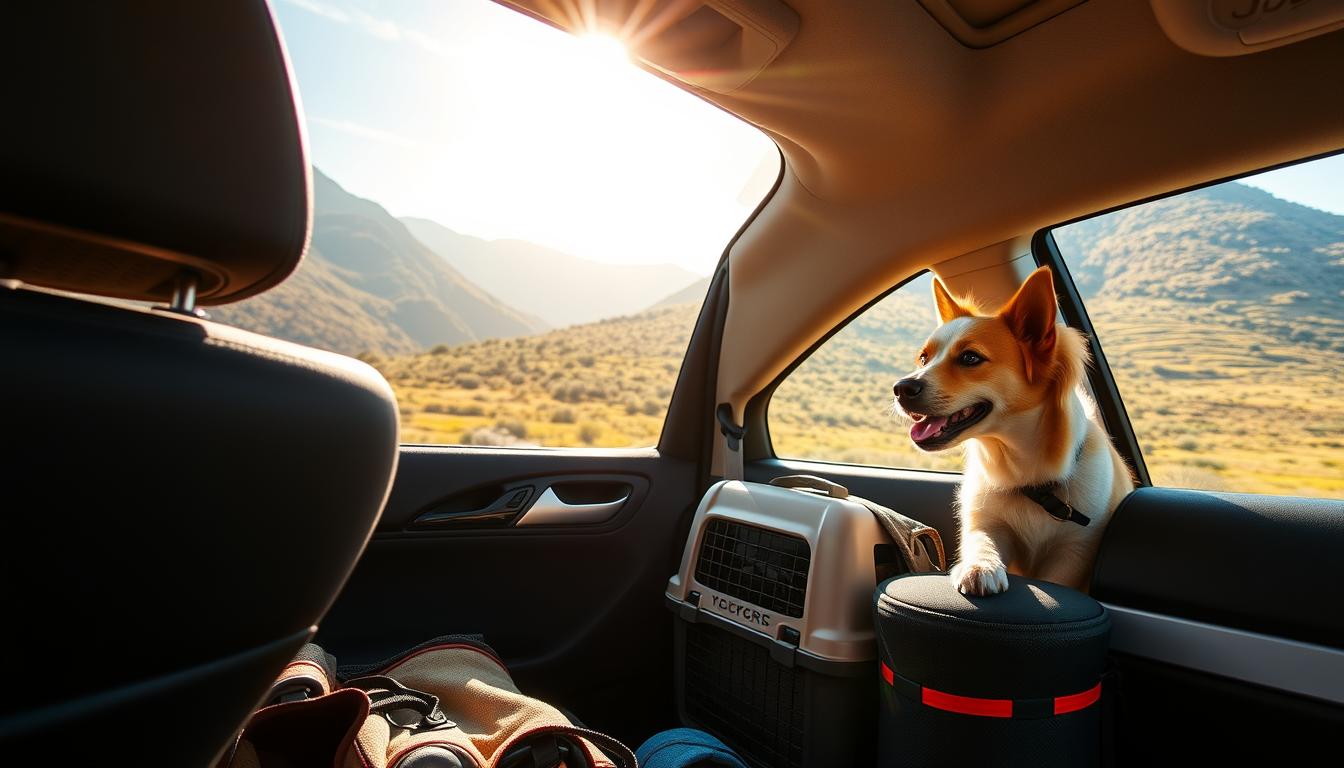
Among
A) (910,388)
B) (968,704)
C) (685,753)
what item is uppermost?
(910,388)

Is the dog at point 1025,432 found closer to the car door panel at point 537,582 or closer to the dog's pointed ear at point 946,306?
the dog's pointed ear at point 946,306

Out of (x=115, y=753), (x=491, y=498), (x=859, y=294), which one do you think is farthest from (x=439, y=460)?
(x=115, y=753)

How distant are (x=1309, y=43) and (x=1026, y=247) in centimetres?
83

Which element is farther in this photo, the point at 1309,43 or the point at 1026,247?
the point at 1026,247

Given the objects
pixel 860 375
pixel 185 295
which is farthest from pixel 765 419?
pixel 185 295

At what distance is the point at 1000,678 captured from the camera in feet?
4.23

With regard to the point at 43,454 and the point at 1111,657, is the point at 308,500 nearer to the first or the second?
the point at 43,454

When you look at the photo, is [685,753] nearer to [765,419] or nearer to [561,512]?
[561,512]

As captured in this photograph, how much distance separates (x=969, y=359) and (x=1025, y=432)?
24cm

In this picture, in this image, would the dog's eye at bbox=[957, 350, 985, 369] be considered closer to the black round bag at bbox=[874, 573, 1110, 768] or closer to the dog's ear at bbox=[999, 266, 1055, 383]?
the dog's ear at bbox=[999, 266, 1055, 383]

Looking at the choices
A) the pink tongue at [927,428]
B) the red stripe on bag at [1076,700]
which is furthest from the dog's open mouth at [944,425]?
the red stripe on bag at [1076,700]

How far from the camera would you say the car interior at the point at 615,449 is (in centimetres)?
64

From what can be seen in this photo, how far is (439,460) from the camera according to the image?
2.52m

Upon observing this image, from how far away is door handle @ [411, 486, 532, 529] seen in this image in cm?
245
